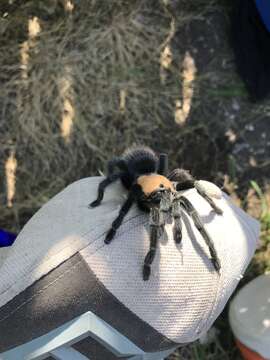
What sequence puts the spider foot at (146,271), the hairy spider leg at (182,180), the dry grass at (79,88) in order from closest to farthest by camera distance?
the spider foot at (146,271) → the hairy spider leg at (182,180) → the dry grass at (79,88)

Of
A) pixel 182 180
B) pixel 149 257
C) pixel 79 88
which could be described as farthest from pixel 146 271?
pixel 79 88

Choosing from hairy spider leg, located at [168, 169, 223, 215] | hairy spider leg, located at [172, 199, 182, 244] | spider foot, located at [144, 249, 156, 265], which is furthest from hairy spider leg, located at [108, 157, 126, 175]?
spider foot, located at [144, 249, 156, 265]

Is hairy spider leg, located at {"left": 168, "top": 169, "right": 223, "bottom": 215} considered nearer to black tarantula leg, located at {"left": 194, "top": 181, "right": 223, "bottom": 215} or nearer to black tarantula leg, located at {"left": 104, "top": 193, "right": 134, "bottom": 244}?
black tarantula leg, located at {"left": 194, "top": 181, "right": 223, "bottom": 215}

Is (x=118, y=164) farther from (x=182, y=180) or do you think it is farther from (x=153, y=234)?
(x=153, y=234)

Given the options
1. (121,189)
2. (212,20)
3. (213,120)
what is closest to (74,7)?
(212,20)

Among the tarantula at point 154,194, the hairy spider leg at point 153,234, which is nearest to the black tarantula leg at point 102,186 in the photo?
the tarantula at point 154,194

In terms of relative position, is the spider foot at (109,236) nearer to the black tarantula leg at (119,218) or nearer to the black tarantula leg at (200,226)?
the black tarantula leg at (119,218)
